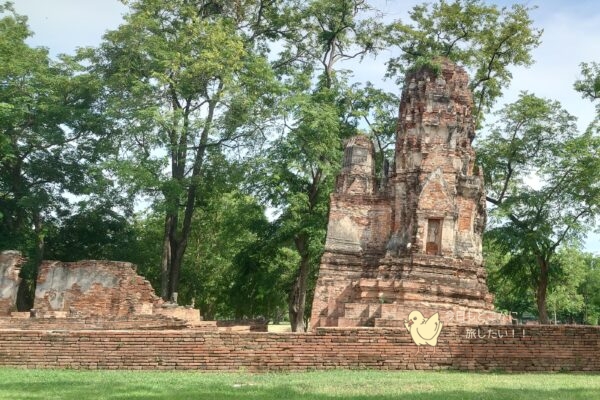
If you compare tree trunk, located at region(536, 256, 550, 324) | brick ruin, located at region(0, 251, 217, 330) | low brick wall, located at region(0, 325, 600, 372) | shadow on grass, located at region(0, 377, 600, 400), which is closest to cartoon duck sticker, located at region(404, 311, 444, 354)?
low brick wall, located at region(0, 325, 600, 372)

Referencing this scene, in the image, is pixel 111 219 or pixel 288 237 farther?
pixel 111 219

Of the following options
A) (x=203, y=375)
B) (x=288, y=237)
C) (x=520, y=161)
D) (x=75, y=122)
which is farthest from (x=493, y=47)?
(x=203, y=375)

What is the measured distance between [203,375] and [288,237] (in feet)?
43.9

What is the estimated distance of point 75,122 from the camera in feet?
79.0

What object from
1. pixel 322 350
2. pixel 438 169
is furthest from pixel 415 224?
pixel 322 350

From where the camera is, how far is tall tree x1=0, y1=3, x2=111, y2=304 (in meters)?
23.1

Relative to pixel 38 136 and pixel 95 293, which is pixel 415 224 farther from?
pixel 38 136

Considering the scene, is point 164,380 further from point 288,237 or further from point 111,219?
point 111,219

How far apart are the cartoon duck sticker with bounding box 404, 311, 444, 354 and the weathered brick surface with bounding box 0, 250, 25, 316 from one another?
46.0 ft

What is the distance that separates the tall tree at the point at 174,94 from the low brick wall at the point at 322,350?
10595mm

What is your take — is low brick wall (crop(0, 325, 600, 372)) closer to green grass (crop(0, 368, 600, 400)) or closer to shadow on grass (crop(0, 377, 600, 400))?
green grass (crop(0, 368, 600, 400))

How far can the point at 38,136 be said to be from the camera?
2388 centimetres

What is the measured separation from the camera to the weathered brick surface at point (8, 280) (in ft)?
66.2

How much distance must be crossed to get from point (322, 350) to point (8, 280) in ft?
43.5
